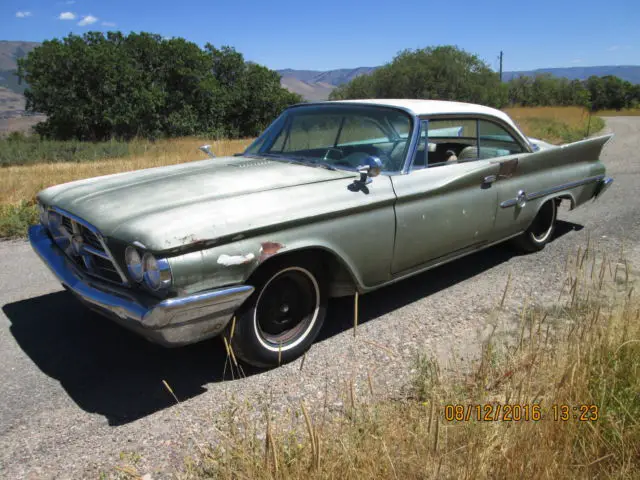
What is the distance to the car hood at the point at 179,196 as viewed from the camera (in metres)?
2.55

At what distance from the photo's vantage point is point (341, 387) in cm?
278

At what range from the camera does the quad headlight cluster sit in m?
2.43

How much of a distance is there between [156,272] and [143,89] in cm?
3221

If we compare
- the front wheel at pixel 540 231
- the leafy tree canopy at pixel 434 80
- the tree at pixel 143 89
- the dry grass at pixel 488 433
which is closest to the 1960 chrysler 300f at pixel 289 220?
the front wheel at pixel 540 231

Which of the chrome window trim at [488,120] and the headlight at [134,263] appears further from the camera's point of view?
the chrome window trim at [488,120]

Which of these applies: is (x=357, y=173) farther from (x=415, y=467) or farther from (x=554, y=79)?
(x=554, y=79)

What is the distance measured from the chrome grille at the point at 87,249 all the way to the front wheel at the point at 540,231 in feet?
11.8

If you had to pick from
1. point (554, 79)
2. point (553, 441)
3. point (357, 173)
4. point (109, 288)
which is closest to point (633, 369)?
point (553, 441)

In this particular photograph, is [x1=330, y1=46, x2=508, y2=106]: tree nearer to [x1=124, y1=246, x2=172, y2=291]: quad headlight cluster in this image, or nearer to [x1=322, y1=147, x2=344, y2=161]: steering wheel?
[x1=322, y1=147, x2=344, y2=161]: steering wheel

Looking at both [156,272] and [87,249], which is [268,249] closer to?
[156,272]

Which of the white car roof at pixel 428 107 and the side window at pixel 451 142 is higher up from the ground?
the white car roof at pixel 428 107

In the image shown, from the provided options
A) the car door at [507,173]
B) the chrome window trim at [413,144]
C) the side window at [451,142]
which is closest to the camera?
the chrome window trim at [413,144]

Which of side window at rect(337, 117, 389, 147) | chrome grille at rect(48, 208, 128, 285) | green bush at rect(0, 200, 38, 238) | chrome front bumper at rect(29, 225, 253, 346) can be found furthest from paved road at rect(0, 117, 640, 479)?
green bush at rect(0, 200, 38, 238)

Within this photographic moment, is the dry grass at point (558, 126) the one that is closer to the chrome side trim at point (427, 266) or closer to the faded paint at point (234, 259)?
the chrome side trim at point (427, 266)
